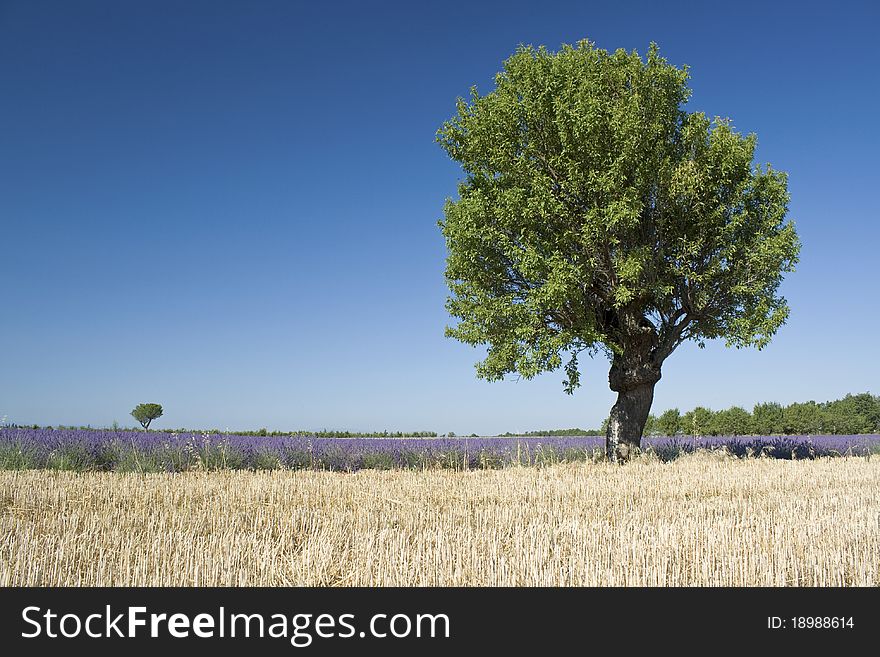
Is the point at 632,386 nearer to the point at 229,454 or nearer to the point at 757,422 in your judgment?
the point at 229,454

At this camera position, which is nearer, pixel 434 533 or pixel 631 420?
pixel 434 533

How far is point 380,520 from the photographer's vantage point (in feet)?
22.6

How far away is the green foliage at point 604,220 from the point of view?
50.1 feet

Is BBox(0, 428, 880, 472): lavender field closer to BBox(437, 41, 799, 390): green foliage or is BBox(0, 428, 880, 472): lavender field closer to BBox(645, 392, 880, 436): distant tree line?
BBox(437, 41, 799, 390): green foliage

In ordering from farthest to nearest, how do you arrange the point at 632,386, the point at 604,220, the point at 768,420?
the point at 768,420, the point at 632,386, the point at 604,220

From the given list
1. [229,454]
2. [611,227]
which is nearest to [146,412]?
[229,454]

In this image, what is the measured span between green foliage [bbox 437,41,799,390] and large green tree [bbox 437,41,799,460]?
0.15ft

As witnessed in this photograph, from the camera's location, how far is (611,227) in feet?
49.6

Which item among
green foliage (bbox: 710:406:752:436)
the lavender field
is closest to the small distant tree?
the lavender field

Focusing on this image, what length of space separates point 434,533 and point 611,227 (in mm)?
11299

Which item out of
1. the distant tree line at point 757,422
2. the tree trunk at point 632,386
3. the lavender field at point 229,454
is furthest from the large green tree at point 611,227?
the distant tree line at point 757,422

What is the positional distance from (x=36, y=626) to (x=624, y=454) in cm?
1567

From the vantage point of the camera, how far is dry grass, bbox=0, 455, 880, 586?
15.5 feet

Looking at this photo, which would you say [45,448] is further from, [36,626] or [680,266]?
[680,266]
